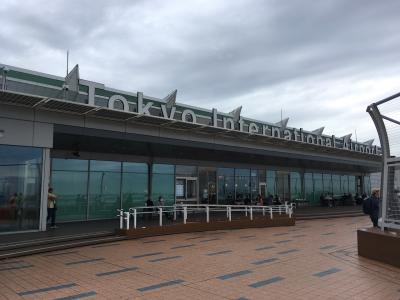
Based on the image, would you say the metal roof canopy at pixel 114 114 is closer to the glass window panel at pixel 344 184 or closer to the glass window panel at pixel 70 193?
the glass window panel at pixel 70 193

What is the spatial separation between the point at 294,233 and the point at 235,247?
4608mm

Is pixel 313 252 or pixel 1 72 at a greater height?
pixel 1 72

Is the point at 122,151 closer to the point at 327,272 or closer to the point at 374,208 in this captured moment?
the point at 374,208

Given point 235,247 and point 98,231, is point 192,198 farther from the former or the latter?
point 235,247

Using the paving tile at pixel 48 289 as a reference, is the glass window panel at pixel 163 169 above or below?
above

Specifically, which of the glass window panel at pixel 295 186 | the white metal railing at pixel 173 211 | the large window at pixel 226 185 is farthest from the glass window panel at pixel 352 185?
the white metal railing at pixel 173 211

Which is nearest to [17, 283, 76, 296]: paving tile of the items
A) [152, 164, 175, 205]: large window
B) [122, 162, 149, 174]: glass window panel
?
[122, 162, 149, 174]: glass window panel

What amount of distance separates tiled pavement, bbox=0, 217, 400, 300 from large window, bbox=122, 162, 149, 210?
23.0 feet

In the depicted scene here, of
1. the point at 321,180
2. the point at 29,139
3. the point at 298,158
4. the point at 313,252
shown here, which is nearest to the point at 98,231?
the point at 29,139

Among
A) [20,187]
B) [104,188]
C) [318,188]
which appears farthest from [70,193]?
[318,188]

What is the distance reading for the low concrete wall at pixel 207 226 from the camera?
43.8 ft

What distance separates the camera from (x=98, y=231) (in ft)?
42.8

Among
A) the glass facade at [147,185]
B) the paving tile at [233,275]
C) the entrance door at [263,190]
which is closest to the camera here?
the paving tile at [233,275]

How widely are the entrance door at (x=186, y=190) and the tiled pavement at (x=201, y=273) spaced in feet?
31.1
